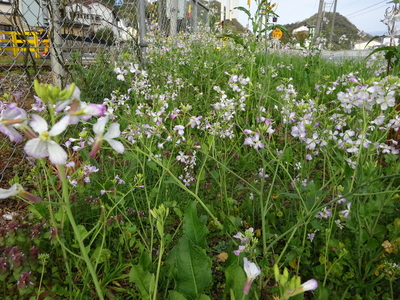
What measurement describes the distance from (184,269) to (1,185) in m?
1.58

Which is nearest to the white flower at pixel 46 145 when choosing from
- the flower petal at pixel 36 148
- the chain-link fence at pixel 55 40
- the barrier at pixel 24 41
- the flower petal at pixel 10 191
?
the flower petal at pixel 36 148

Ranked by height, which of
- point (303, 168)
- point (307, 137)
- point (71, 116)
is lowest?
point (303, 168)

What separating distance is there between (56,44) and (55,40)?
1.6 inches

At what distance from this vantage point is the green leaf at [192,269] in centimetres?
99

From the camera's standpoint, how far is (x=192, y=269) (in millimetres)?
990

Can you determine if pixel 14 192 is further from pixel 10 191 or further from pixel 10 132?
pixel 10 132

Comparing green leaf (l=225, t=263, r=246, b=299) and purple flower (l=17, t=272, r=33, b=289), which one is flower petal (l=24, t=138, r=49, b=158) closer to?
green leaf (l=225, t=263, r=246, b=299)

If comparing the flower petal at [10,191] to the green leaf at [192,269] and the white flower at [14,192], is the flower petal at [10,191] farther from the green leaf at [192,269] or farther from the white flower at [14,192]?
the green leaf at [192,269]

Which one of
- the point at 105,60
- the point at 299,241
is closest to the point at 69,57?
the point at 105,60

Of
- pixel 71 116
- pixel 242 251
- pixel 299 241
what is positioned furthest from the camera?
pixel 299 241

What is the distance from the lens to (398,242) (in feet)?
4.37

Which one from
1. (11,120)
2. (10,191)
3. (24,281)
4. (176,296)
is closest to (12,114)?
(11,120)

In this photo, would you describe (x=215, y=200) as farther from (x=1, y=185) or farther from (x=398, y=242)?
(x=1, y=185)

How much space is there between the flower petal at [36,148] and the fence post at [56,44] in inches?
85.4
